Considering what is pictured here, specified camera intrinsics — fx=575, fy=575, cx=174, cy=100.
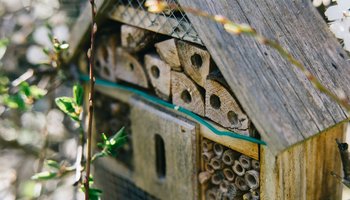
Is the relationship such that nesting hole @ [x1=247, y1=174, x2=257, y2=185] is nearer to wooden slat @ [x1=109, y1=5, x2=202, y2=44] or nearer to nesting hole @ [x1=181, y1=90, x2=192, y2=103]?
nesting hole @ [x1=181, y1=90, x2=192, y2=103]

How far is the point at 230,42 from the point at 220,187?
1.84 ft

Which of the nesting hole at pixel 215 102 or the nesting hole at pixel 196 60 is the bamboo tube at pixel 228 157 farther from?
the nesting hole at pixel 196 60

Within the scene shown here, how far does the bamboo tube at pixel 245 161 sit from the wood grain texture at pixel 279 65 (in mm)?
271

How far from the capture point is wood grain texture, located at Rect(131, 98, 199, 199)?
1989 mm

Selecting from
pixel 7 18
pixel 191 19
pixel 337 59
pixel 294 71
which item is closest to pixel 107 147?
pixel 191 19

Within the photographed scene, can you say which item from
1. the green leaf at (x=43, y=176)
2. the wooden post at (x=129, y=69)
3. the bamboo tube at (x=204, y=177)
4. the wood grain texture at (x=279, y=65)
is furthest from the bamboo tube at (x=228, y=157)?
the green leaf at (x=43, y=176)

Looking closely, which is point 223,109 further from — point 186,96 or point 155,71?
point 155,71

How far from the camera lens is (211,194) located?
2.00m

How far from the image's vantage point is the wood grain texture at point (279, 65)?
156 centimetres

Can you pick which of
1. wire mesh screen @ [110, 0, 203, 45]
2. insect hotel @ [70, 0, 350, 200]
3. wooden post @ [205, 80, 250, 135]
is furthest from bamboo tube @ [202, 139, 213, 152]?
wire mesh screen @ [110, 0, 203, 45]

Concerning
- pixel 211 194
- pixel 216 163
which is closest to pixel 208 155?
pixel 216 163

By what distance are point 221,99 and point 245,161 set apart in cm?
21

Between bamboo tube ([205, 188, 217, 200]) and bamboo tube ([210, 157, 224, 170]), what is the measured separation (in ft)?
0.31

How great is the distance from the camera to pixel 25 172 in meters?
3.40
